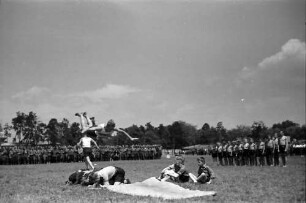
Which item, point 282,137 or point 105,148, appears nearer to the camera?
point 282,137

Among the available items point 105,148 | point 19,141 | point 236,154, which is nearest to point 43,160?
point 105,148

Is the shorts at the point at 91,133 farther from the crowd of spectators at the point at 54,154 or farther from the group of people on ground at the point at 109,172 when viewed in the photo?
the crowd of spectators at the point at 54,154

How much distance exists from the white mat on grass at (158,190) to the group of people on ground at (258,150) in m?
10.6

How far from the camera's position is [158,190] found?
29.1ft

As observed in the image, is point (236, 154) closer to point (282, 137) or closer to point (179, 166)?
point (282, 137)

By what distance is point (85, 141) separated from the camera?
12750 millimetres

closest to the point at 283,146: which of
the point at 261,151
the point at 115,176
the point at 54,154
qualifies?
the point at 261,151

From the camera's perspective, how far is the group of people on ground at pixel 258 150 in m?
18.4

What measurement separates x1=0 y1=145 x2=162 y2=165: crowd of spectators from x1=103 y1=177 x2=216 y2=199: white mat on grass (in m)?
21.7

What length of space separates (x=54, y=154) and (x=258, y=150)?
20.5 meters

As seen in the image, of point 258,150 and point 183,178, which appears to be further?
point 258,150

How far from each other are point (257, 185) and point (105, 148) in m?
29.2

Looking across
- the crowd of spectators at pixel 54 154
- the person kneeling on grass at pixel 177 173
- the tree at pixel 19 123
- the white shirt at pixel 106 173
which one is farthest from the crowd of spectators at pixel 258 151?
the tree at pixel 19 123

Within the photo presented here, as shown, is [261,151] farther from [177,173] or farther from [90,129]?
[90,129]
